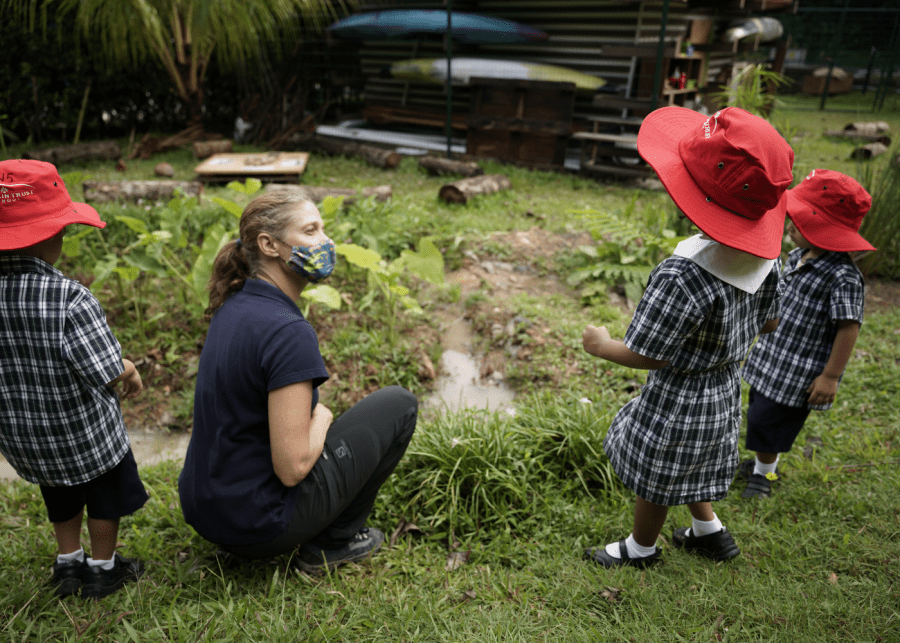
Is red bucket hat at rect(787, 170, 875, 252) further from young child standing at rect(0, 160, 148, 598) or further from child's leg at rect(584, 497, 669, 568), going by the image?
young child standing at rect(0, 160, 148, 598)

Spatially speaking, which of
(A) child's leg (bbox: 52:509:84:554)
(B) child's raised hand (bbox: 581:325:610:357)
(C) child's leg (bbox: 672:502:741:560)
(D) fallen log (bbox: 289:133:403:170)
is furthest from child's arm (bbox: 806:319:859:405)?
(D) fallen log (bbox: 289:133:403:170)

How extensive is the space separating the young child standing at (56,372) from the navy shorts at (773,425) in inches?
91.5

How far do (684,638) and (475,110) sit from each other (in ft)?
25.5

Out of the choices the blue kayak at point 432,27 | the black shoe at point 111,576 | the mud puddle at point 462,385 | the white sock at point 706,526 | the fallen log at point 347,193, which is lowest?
the mud puddle at point 462,385

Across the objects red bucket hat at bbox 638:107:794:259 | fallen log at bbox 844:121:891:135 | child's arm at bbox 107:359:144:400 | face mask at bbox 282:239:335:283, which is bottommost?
child's arm at bbox 107:359:144:400

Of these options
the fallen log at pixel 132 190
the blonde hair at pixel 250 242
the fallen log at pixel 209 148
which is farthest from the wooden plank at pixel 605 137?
the blonde hair at pixel 250 242

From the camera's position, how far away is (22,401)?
5.68 ft

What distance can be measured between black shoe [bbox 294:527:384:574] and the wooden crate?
667 cm

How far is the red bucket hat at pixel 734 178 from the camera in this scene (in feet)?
4.76

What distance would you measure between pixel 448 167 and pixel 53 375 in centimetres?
633

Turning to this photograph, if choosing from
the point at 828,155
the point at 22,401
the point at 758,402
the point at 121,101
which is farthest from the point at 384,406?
the point at 121,101

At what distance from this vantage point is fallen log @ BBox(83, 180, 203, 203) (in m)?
5.32

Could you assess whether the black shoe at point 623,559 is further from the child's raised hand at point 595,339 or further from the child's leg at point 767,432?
the child's raised hand at point 595,339

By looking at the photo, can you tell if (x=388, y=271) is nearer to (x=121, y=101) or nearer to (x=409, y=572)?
(x=409, y=572)
